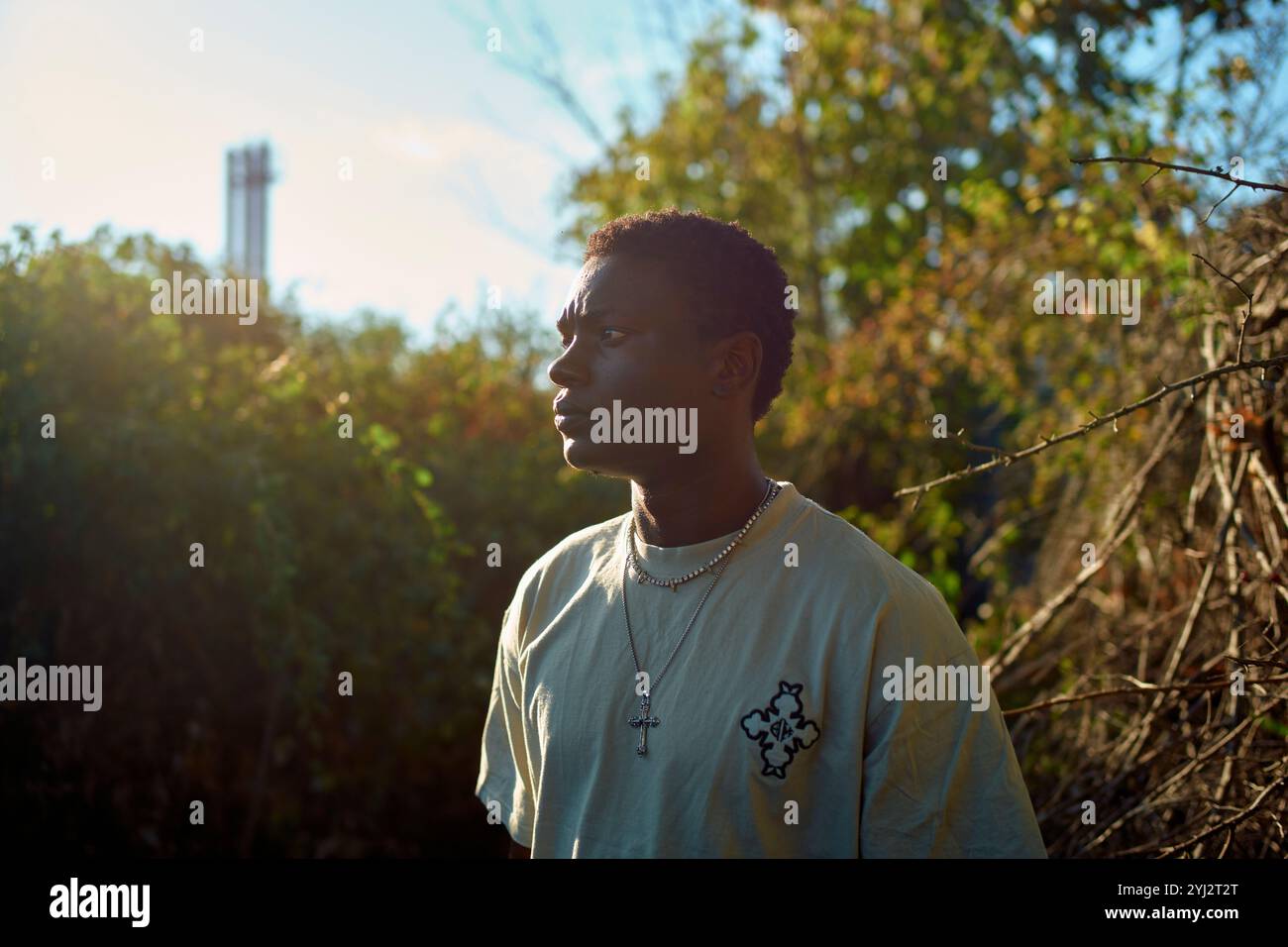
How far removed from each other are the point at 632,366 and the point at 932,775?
888mm

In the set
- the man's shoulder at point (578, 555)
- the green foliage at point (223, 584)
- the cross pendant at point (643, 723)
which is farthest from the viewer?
the green foliage at point (223, 584)

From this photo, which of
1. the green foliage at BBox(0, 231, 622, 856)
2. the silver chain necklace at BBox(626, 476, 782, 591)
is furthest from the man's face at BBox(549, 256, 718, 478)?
the green foliage at BBox(0, 231, 622, 856)

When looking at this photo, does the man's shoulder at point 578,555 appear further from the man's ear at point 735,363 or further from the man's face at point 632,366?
the man's ear at point 735,363

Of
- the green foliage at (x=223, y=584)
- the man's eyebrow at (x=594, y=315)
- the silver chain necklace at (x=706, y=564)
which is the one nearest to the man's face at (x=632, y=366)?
the man's eyebrow at (x=594, y=315)

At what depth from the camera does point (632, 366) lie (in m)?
2.11

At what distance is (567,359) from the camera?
7.09 feet

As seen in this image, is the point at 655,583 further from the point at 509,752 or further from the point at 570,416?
the point at 509,752

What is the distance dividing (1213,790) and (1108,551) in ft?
2.51

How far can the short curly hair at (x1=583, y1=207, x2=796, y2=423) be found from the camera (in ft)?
7.13

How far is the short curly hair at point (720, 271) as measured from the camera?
217 cm

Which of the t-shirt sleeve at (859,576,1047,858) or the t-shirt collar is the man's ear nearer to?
the t-shirt collar
